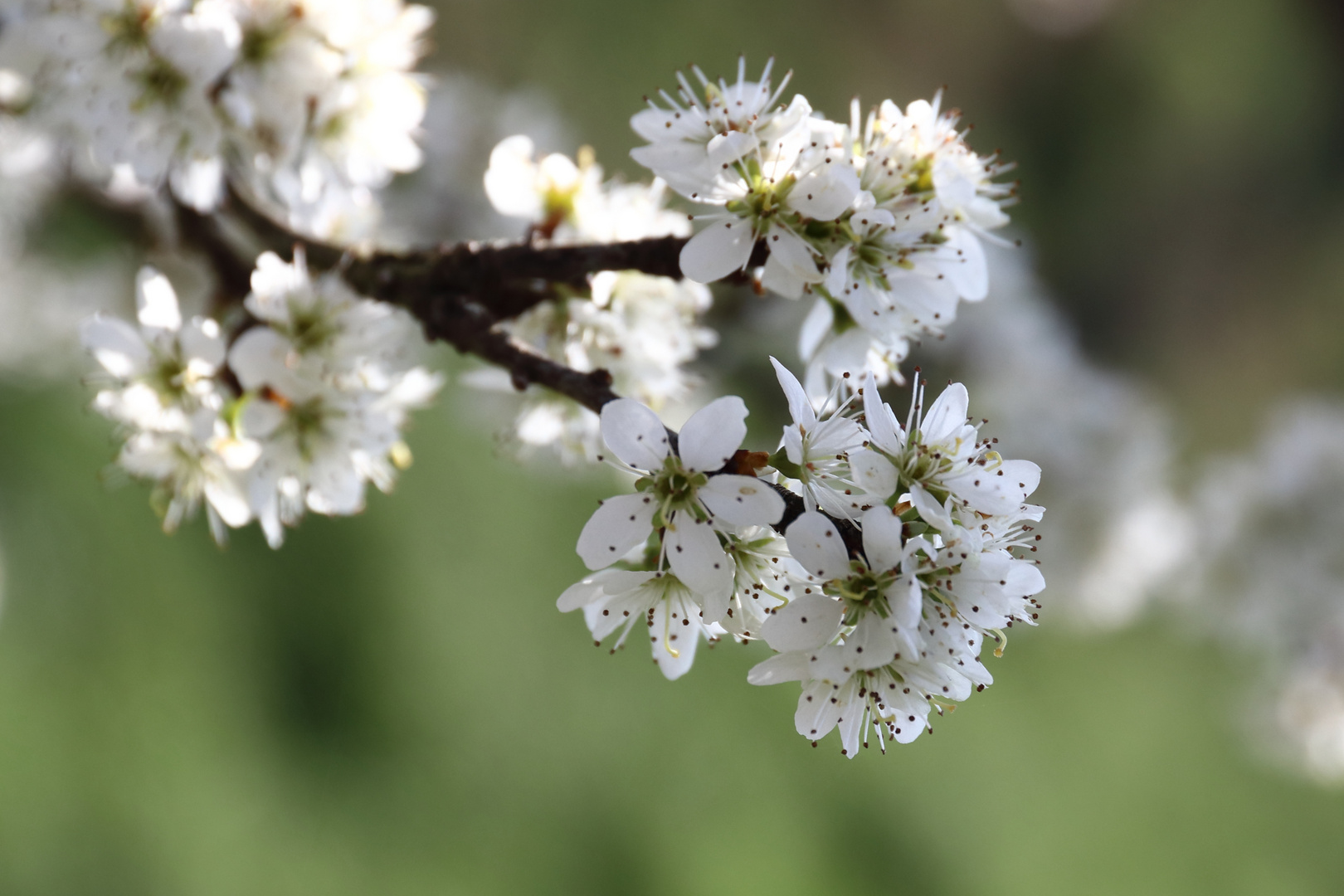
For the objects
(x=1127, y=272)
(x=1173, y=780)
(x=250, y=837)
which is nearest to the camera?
(x=250, y=837)

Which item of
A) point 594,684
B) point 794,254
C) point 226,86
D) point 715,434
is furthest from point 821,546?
point 594,684

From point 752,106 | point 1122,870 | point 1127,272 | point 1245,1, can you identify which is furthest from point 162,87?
point 1245,1

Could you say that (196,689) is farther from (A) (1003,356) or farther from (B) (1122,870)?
(B) (1122,870)

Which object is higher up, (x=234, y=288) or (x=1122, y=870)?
(x=1122, y=870)

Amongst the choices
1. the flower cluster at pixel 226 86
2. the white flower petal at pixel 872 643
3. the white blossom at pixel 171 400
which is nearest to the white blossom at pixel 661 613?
the white flower petal at pixel 872 643

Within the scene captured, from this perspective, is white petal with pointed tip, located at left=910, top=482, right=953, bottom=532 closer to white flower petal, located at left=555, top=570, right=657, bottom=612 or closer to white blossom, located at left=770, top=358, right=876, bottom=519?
white blossom, located at left=770, top=358, right=876, bottom=519

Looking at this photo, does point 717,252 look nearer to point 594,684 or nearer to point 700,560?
point 700,560
